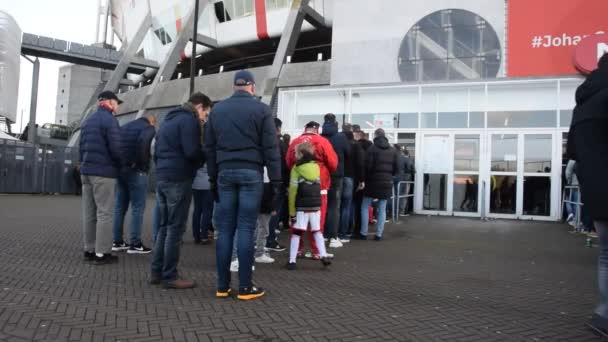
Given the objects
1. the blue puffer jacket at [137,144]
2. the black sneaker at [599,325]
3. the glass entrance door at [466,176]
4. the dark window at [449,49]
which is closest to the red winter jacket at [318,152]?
the blue puffer jacket at [137,144]

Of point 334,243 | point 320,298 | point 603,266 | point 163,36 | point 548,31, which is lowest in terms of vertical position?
point 320,298

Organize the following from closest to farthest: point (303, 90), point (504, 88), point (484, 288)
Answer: point (484, 288) → point (504, 88) → point (303, 90)

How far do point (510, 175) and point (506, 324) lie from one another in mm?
10593

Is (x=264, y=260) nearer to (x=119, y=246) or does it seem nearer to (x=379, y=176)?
(x=119, y=246)

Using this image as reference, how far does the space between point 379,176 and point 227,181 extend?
4441 millimetres

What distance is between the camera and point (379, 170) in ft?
26.4

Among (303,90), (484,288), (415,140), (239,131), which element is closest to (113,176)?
(239,131)

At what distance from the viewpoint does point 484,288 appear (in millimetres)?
4816

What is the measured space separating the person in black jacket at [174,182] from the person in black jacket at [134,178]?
73.2 inches

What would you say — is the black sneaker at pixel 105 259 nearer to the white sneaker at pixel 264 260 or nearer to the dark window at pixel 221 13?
the white sneaker at pixel 264 260

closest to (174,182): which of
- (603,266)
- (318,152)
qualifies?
(318,152)

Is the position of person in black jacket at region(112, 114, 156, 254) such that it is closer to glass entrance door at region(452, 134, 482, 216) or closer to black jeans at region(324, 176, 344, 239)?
black jeans at region(324, 176, 344, 239)

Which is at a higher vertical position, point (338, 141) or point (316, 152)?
point (338, 141)

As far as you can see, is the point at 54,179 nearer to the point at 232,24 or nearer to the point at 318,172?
the point at 232,24
